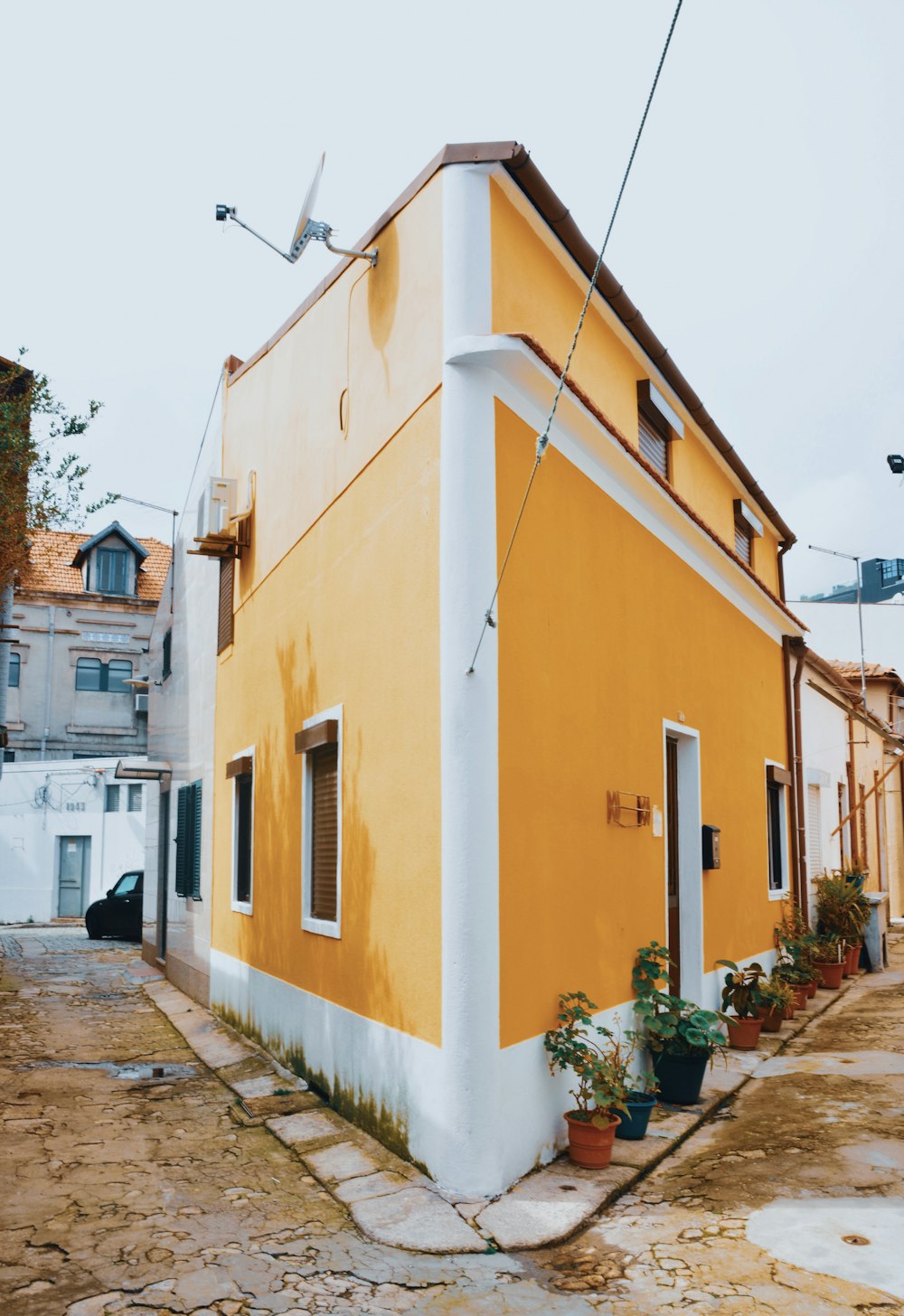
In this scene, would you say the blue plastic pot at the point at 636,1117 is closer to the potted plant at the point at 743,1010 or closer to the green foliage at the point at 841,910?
the potted plant at the point at 743,1010

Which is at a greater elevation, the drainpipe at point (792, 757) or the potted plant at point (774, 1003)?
the drainpipe at point (792, 757)

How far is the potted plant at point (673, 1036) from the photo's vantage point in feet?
21.4

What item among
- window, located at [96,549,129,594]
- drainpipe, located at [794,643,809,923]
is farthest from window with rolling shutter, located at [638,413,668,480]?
window, located at [96,549,129,594]

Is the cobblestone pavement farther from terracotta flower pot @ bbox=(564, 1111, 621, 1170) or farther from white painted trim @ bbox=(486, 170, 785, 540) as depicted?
white painted trim @ bbox=(486, 170, 785, 540)

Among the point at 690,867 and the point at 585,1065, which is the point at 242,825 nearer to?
the point at 690,867

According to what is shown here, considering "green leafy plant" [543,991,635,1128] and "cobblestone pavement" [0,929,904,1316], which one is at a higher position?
"green leafy plant" [543,991,635,1128]

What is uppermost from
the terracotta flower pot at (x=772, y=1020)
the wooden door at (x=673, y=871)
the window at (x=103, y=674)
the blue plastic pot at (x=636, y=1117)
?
the window at (x=103, y=674)

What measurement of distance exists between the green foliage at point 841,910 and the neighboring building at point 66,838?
16.7 metres

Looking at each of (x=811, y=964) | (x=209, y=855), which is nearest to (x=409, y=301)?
(x=209, y=855)

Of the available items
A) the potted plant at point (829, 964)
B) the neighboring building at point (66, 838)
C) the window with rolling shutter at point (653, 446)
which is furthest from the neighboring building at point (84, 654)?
the window with rolling shutter at point (653, 446)

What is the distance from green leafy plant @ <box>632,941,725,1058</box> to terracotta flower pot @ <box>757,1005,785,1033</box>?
234 centimetres

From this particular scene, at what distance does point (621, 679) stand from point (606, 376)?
217 cm

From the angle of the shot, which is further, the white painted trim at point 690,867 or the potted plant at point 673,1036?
the white painted trim at point 690,867

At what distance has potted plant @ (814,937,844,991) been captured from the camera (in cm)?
1162
